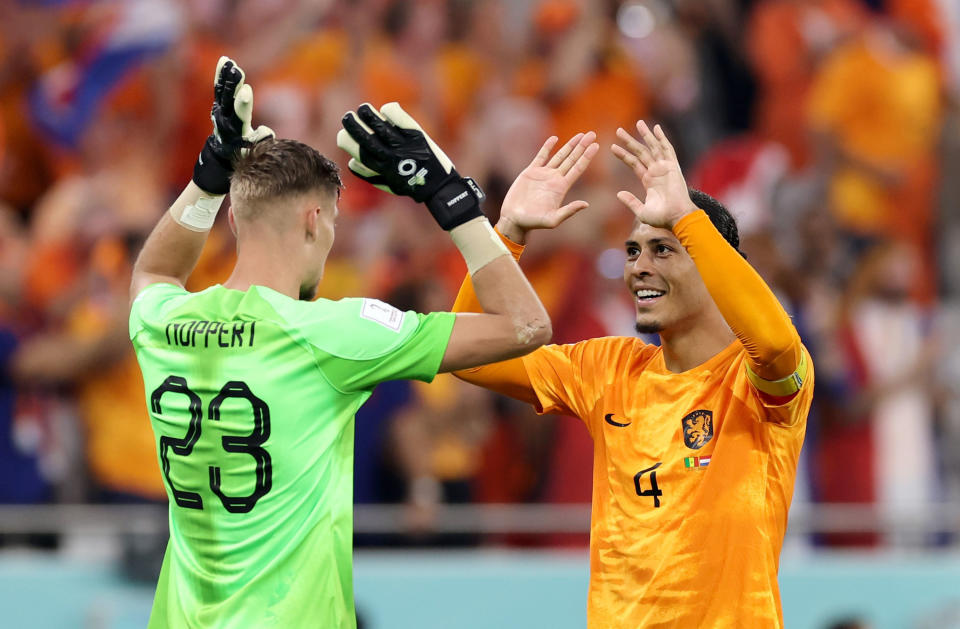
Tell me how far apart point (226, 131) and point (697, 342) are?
1623mm

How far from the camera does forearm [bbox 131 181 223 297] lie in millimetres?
3672

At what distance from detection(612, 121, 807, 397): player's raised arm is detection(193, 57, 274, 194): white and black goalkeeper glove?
108 cm

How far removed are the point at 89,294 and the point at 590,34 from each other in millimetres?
4444

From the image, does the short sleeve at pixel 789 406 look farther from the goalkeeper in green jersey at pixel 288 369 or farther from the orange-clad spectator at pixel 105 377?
the orange-clad spectator at pixel 105 377

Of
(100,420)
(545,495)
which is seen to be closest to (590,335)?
(545,495)

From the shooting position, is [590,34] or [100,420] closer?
[100,420]

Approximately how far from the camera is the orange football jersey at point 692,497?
11.7 feet

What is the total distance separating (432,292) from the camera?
26.0 ft

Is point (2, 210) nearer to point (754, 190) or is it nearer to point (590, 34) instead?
point (590, 34)

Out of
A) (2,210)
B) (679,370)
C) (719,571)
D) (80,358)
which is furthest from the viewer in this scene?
(2,210)

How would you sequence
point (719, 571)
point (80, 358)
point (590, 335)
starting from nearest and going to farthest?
point (719, 571)
point (80, 358)
point (590, 335)

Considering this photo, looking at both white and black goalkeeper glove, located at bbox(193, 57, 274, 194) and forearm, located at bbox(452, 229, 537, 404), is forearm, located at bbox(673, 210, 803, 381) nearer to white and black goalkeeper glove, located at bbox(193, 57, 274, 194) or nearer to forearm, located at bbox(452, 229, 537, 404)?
forearm, located at bbox(452, 229, 537, 404)

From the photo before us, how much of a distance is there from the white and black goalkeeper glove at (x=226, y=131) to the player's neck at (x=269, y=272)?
37cm

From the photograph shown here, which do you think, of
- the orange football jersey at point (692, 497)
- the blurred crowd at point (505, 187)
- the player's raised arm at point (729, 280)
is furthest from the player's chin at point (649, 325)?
the blurred crowd at point (505, 187)
